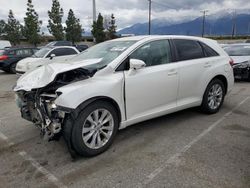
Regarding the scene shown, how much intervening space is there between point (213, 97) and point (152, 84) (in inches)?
75.5

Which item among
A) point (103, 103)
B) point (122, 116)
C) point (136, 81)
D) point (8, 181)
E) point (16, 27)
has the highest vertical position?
point (16, 27)

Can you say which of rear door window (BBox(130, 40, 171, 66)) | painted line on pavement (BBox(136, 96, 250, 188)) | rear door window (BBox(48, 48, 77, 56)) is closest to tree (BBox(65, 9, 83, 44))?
rear door window (BBox(48, 48, 77, 56))

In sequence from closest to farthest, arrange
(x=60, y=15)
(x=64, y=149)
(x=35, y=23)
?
(x=64, y=149), (x=35, y=23), (x=60, y=15)

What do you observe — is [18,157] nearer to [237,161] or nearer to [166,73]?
[166,73]

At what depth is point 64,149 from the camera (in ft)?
12.3

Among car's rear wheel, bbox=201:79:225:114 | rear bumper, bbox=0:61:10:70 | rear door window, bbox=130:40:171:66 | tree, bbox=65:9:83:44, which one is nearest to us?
rear door window, bbox=130:40:171:66

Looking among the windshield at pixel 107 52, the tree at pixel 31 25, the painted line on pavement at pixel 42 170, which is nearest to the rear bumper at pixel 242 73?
the windshield at pixel 107 52

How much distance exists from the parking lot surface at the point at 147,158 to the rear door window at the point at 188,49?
49.6 inches

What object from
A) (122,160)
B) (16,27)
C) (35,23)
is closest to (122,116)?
(122,160)

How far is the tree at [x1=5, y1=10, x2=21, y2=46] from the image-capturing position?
44.9 m

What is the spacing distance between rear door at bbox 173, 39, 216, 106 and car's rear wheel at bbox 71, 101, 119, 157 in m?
1.54

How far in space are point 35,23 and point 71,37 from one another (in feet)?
25.4

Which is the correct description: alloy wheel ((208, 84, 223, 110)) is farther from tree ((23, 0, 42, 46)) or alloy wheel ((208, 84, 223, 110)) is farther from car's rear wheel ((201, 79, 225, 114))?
tree ((23, 0, 42, 46))

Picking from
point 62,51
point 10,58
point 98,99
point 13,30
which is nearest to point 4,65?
point 10,58
